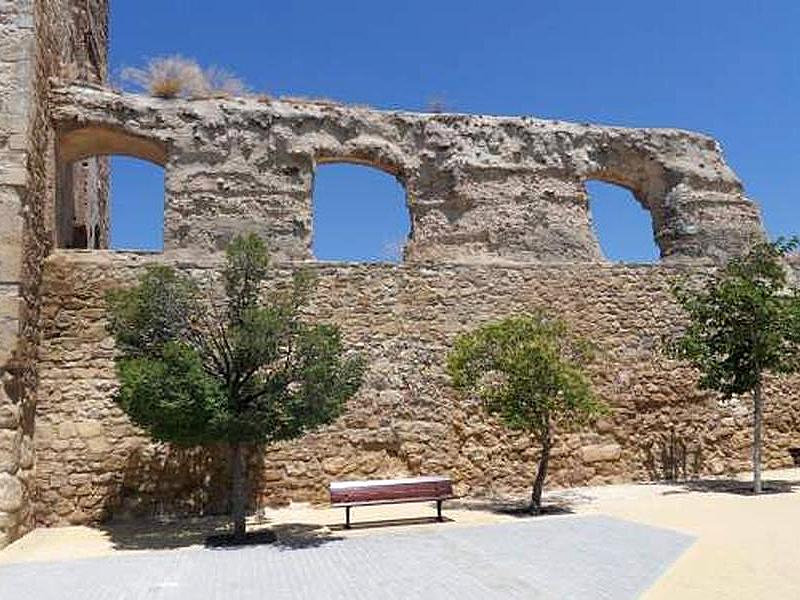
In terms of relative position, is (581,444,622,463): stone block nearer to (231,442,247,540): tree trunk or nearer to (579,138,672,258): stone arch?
(579,138,672,258): stone arch

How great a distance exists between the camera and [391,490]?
9.00 meters

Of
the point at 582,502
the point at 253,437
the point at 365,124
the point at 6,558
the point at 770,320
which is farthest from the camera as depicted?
the point at 365,124

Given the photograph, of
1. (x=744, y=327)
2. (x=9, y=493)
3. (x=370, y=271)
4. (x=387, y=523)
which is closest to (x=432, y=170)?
(x=370, y=271)

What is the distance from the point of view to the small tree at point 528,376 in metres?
9.46

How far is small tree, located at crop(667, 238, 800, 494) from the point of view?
10.9 m

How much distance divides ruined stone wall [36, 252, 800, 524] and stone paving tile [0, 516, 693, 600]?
2.39m

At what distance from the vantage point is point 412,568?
6.36 meters

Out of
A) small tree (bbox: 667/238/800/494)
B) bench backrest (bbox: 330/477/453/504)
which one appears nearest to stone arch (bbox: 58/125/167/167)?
bench backrest (bbox: 330/477/453/504)

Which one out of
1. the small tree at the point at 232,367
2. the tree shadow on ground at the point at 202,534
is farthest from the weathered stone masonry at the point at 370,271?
the small tree at the point at 232,367

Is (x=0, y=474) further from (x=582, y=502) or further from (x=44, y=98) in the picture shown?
(x=582, y=502)

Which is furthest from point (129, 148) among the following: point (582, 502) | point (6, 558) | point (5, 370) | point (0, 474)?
point (582, 502)

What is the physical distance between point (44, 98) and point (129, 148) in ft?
6.61

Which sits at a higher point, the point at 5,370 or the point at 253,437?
the point at 5,370

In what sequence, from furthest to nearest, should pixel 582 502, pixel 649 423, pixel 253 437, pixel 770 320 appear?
1. pixel 649 423
2. pixel 770 320
3. pixel 582 502
4. pixel 253 437
